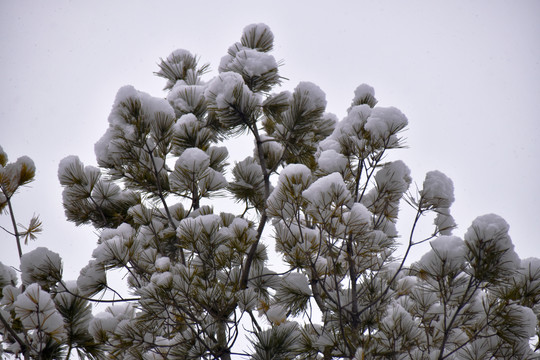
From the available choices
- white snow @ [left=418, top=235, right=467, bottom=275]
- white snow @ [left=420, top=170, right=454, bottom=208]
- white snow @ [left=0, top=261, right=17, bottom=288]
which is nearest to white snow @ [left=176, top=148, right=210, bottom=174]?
white snow @ [left=420, top=170, right=454, bottom=208]

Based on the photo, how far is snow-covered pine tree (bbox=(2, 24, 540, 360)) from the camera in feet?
7.57

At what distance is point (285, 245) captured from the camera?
105 inches

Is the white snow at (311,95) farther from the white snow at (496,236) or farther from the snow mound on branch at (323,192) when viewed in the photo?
the white snow at (496,236)

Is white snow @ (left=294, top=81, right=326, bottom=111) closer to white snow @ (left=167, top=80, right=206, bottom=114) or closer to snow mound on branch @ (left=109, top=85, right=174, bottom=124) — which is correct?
snow mound on branch @ (left=109, top=85, right=174, bottom=124)

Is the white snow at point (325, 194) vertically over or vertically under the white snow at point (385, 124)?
under

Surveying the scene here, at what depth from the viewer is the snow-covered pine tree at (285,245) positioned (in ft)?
7.57

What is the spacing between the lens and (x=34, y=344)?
2.95m

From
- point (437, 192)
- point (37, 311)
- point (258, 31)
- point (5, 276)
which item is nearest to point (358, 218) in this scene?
point (437, 192)

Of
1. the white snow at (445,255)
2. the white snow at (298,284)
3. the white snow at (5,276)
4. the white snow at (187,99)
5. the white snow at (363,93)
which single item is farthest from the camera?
the white snow at (187,99)

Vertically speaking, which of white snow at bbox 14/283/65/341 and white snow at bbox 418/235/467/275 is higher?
white snow at bbox 418/235/467/275

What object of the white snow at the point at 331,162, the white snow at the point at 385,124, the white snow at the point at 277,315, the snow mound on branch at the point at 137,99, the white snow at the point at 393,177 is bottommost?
the white snow at the point at 277,315

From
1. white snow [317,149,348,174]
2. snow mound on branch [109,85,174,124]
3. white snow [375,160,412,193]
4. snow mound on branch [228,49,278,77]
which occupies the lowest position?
white snow [375,160,412,193]

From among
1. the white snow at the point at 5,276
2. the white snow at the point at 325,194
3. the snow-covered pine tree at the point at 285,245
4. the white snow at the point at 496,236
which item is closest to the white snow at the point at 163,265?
the snow-covered pine tree at the point at 285,245

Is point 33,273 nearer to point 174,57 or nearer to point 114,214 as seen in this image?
point 114,214
